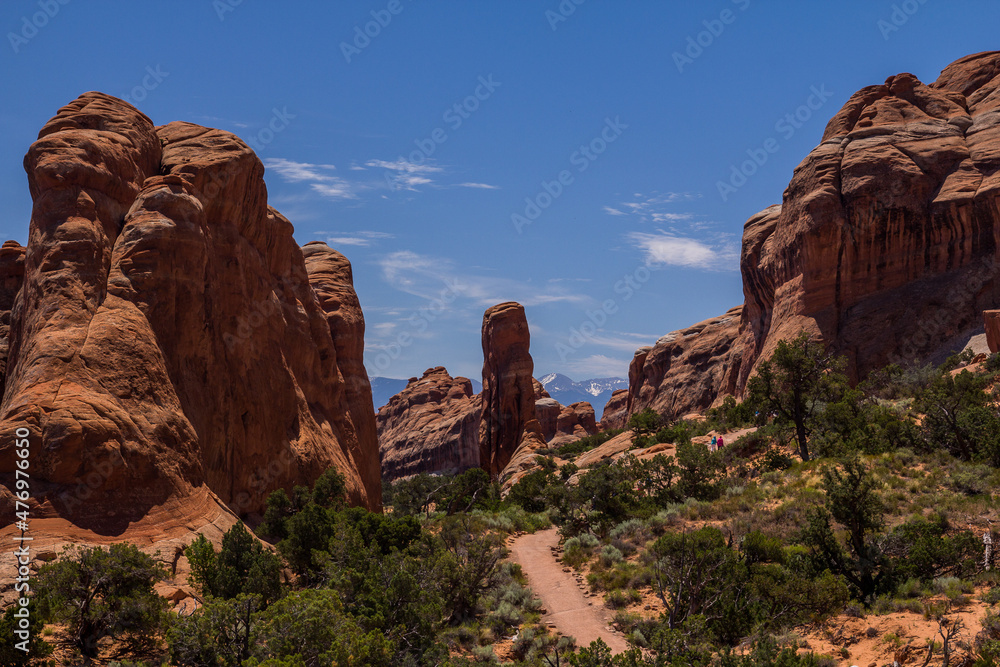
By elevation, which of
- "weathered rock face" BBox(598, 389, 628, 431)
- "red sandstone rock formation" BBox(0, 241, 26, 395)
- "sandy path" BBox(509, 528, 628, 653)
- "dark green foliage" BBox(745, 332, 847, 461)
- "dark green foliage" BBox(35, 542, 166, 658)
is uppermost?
"weathered rock face" BBox(598, 389, 628, 431)

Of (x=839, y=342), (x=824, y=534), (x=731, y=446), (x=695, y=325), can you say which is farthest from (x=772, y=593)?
(x=695, y=325)

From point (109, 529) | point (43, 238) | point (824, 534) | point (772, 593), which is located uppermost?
point (43, 238)

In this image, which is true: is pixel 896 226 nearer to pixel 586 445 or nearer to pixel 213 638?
pixel 586 445

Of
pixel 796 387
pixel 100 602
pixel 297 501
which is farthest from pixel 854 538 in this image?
pixel 297 501

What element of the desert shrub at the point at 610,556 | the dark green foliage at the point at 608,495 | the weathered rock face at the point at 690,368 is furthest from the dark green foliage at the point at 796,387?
the weathered rock face at the point at 690,368

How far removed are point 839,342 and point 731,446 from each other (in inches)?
744

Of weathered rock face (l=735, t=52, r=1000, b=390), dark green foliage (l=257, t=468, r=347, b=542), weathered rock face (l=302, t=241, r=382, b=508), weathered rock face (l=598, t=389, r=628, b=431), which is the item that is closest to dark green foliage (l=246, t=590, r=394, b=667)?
dark green foliage (l=257, t=468, r=347, b=542)

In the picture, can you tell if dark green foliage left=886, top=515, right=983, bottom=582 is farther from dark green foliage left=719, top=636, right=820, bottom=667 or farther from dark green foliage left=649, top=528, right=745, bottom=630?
dark green foliage left=719, top=636, right=820, bottom=667

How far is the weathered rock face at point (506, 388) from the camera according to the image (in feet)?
216

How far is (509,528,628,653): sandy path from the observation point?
16895 mm

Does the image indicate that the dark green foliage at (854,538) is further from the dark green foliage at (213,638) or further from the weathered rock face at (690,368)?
the weathered rock face at (690,368)

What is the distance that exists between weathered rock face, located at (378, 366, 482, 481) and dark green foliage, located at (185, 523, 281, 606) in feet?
235

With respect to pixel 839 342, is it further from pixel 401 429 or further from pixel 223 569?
pixel 401 429

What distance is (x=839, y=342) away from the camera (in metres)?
48.1
